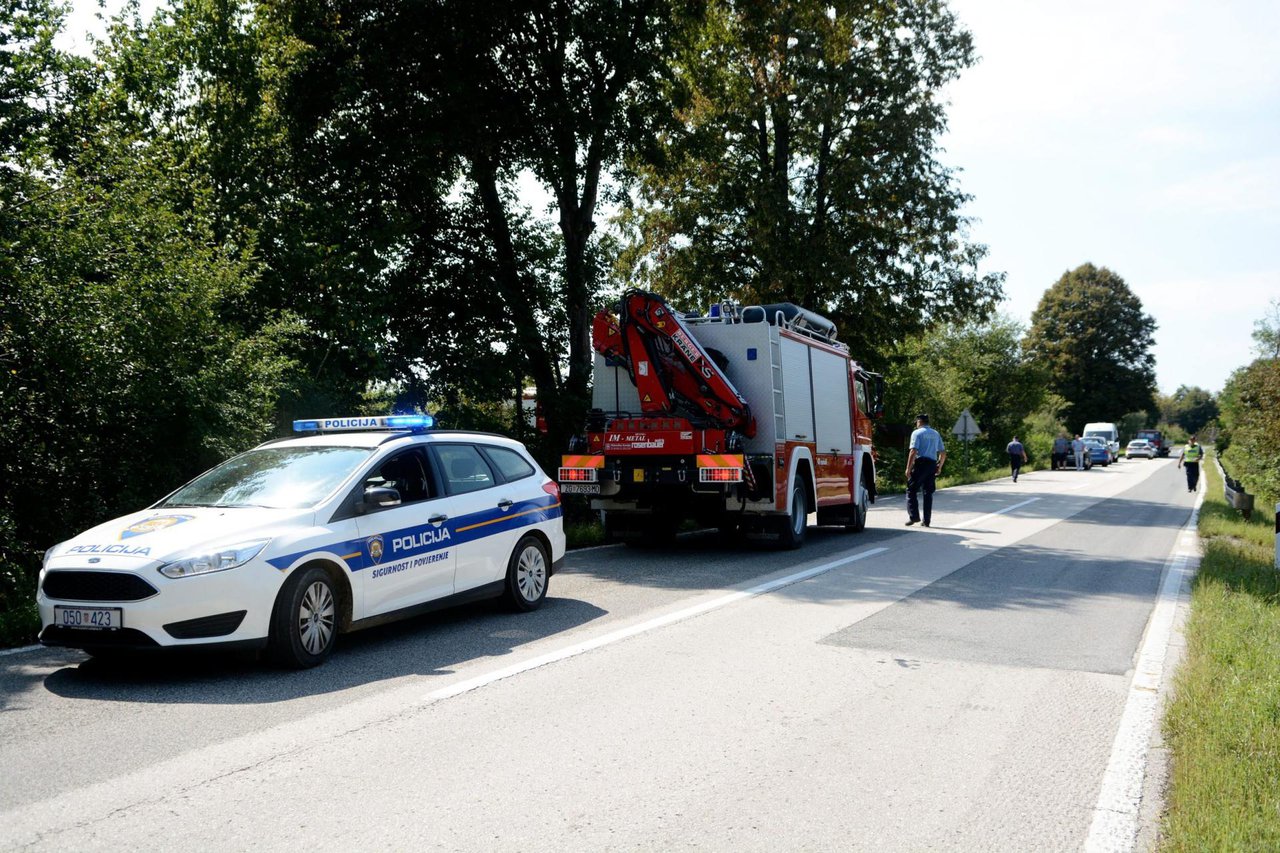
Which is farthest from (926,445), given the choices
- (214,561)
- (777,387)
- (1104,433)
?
(1104,433)

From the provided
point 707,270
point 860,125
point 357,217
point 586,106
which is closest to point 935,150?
point 860,125

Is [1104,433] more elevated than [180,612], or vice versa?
[1104,433]

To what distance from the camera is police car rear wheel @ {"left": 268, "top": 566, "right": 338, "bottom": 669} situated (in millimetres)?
6457

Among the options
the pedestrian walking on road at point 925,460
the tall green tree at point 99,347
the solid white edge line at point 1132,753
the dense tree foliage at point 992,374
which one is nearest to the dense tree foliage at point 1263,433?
the pedestrian walking on road at point 925,460

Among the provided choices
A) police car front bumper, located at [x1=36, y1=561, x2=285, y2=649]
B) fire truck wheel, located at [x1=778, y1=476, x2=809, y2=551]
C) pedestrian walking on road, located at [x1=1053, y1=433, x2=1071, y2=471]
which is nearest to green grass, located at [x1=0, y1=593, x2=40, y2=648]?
police car front bumper, located at [x1=36, y1=561, x2=285, y2=649]

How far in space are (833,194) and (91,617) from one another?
27844mm

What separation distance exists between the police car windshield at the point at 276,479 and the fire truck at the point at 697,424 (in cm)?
590

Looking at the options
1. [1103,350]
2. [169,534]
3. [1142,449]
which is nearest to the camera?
[169,534]

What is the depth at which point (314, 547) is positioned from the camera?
6.68 meters

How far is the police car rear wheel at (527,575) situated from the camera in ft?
28.7

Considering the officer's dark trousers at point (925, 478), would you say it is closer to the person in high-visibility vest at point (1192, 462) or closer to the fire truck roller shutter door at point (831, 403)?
the fire truck roller shutter door at point (831, 403)

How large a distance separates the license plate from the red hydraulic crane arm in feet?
27.2

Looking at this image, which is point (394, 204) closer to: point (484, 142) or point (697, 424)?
point (484, 142)

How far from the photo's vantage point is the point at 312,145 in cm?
1791
